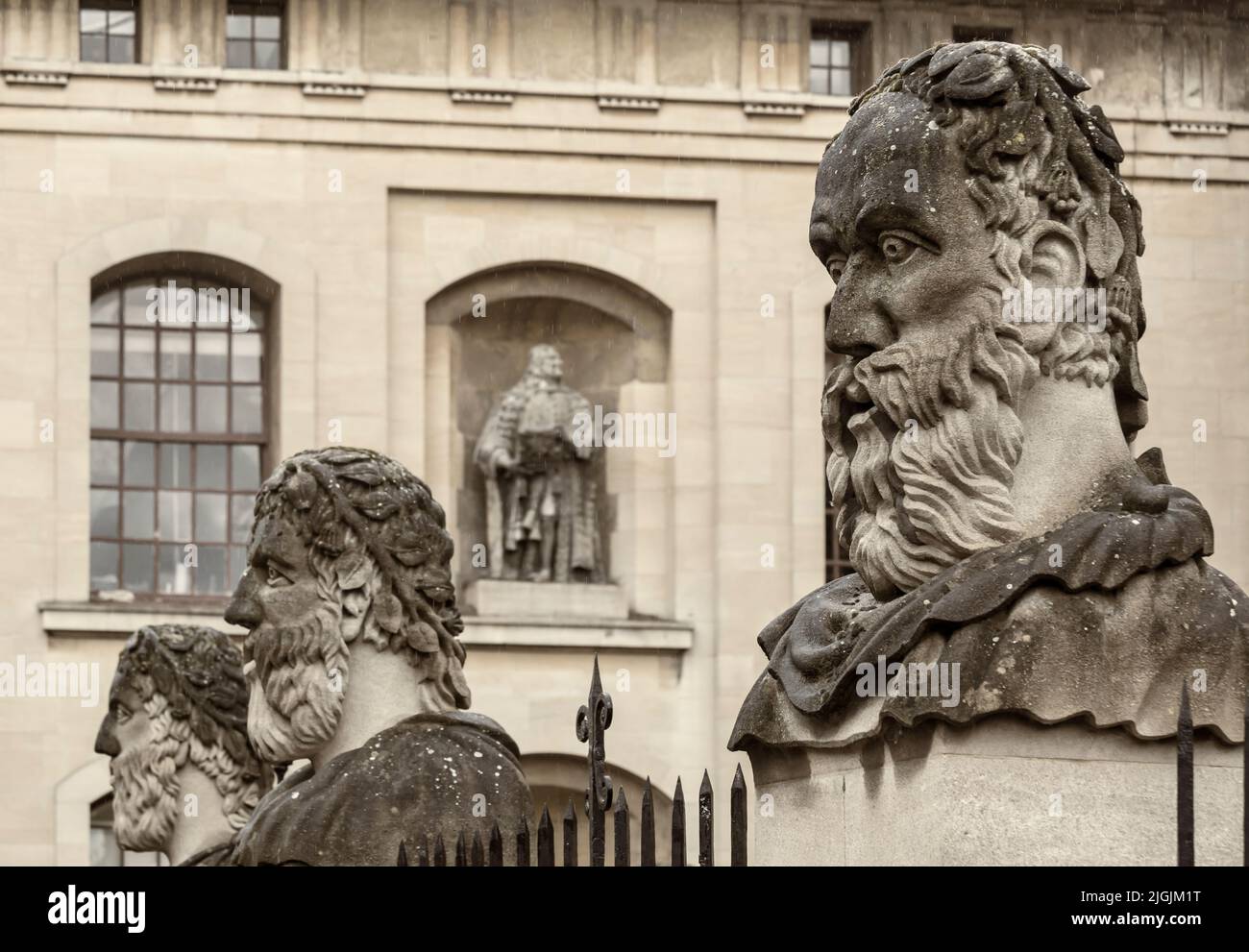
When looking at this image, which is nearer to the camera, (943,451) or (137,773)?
(943,451)

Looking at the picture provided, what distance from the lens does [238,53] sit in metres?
29.1

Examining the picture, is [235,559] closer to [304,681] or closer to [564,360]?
[564,360]

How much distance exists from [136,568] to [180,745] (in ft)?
60.9

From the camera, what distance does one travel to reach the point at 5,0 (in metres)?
28.2

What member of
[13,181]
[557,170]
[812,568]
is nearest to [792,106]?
[557,170]

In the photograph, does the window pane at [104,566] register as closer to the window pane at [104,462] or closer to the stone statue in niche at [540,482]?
the window pane at [104,462]

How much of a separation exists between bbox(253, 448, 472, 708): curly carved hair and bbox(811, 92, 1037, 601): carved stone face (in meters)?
2.34

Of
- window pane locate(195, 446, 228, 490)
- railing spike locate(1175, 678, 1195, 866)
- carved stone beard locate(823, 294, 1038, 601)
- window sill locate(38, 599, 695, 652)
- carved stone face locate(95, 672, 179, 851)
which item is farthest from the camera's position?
window pane locate(195, 446, 228, 490)

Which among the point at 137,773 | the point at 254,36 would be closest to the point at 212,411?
the point at 254,36

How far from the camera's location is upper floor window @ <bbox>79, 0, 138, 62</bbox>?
2859cm

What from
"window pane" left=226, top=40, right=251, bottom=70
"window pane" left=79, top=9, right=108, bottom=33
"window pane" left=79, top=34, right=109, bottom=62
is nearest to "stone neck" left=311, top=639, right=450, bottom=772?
"window pane" left=79, top=9, right=108, bottom=33

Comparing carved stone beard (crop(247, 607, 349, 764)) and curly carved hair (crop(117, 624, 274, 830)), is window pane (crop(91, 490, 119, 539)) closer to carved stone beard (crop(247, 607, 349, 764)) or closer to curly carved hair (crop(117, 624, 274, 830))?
curly carved hair (crop(117, 624, 274, 830))

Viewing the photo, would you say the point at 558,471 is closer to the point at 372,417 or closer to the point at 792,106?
the point at 372,417
